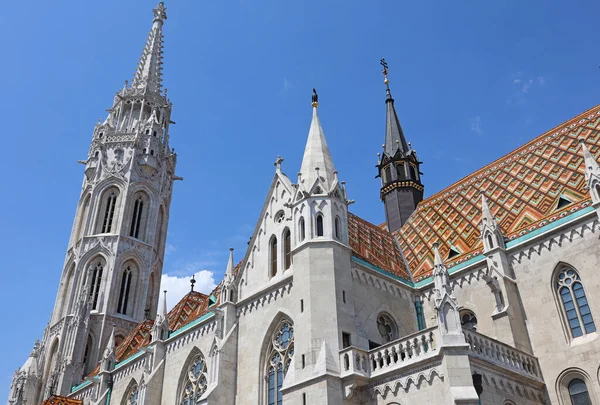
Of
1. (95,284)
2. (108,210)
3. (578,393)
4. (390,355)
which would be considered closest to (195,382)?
(390,355)

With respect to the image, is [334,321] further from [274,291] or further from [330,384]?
[274,291]

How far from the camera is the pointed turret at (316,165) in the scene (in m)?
21.6

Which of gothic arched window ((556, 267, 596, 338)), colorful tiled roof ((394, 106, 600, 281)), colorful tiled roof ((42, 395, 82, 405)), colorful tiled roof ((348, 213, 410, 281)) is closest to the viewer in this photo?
gothic arched window ((556, 267, 596, 338))

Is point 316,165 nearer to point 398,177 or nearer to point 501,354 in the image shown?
point 501,354

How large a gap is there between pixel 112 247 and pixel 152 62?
19624 millimetres

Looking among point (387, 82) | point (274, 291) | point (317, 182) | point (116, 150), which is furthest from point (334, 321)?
point (116, 150)

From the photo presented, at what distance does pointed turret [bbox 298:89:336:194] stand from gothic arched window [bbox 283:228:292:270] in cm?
232

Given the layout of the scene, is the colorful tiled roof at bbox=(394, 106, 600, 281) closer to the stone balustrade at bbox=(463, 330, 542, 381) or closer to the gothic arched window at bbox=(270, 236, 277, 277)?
the stone balustrade at bbox=(463, 330, 542, 381)

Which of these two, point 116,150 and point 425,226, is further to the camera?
point 116,150

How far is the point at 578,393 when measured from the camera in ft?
56.7

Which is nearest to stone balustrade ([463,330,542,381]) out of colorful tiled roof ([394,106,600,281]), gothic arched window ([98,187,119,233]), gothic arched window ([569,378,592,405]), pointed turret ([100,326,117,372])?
gothic arched window ([569,378,592,405])

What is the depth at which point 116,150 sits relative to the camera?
147ft

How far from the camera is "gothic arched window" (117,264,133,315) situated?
40.6 m

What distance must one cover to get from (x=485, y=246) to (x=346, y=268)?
16.6ft
